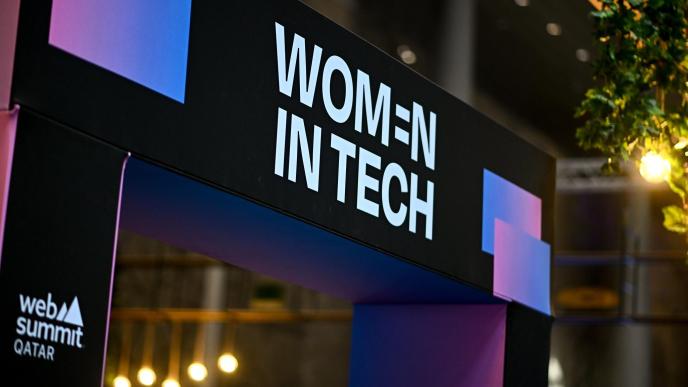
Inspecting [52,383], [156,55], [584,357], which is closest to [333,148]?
[156,55]

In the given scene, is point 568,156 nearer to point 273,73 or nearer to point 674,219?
point 674,219

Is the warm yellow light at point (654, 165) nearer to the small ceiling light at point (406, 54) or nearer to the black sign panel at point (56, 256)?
the black sign panel at point (56, 256)

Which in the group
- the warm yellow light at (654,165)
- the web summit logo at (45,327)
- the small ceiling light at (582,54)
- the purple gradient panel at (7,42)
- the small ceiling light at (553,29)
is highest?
the small ceiling light at (553,29)

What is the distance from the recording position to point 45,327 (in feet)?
11.7

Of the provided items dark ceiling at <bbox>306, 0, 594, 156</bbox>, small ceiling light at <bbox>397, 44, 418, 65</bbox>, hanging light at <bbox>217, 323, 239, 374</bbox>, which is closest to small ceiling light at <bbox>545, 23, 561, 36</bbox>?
dark ceiling at <bbox>306, 0, 594, 156</bbox>

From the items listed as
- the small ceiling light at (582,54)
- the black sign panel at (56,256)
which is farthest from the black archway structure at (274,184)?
the small ceiling light at (582,54)

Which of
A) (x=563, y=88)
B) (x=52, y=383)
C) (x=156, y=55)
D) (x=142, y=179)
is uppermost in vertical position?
(x=563, y=88)

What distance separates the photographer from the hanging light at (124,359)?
42.7 feet

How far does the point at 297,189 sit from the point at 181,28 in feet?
2.77

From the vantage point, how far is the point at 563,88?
53.7 ft

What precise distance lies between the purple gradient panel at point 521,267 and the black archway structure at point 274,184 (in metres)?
0.01

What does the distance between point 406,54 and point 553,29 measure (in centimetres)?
199

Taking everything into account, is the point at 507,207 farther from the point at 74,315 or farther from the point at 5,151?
the point at 5,151

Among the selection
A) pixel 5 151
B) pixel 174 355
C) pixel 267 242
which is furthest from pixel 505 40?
pixel 5 151
